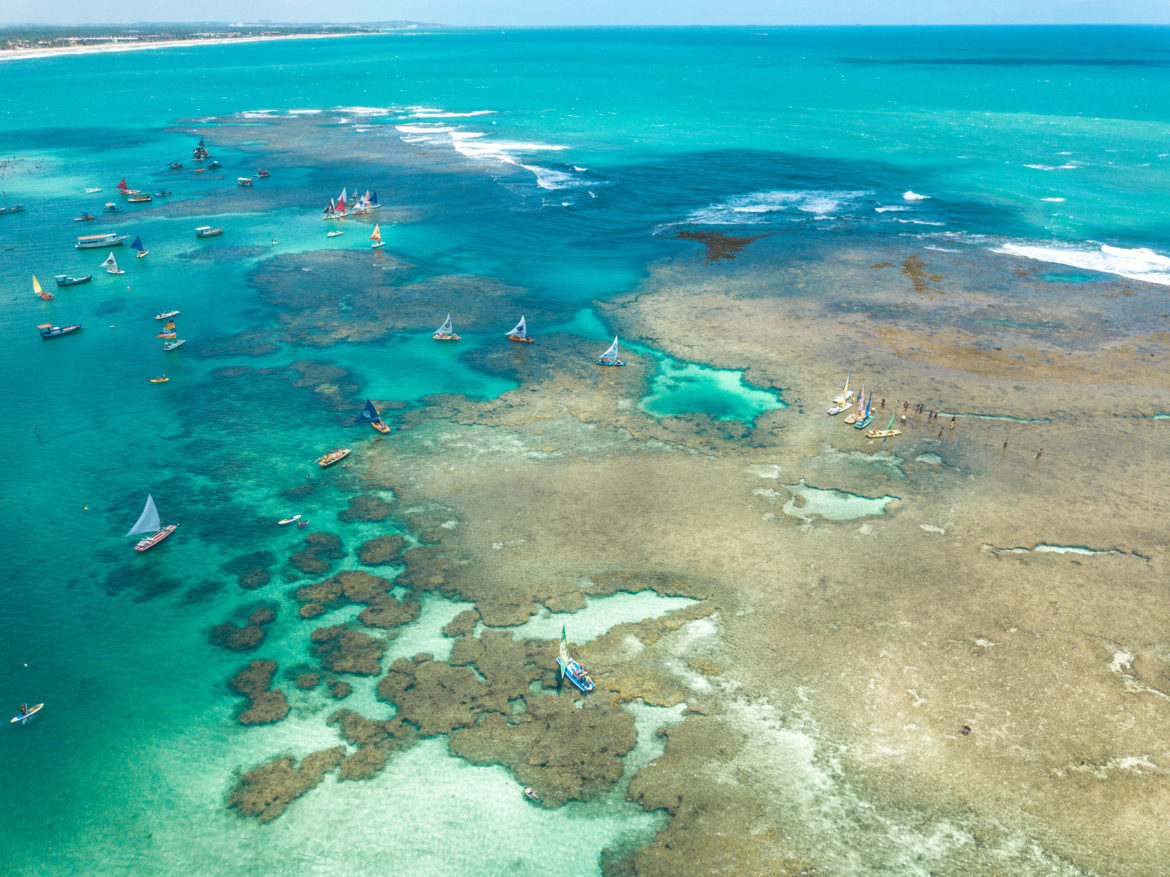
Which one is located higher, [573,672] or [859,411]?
[859,411]

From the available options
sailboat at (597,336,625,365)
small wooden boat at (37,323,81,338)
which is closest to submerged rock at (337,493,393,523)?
sailboat at (597,336,625,365)

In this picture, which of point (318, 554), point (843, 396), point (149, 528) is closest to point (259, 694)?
point (318, 554)

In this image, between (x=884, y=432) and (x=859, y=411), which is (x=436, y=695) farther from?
(x=859, y=411)

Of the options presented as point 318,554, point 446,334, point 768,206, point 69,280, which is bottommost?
point 318,554

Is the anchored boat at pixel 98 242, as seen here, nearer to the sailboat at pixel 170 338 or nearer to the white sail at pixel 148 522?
the sailboat at pixel 170 338

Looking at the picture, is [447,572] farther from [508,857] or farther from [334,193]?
[334,193]

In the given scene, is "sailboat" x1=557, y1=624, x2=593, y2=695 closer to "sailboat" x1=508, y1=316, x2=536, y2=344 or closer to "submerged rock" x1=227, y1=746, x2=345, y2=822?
"submerged rock" x1=227, y1=746, x2=345, y2=822

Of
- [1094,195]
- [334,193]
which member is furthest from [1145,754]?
[334,193]
